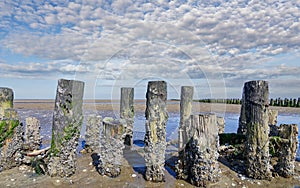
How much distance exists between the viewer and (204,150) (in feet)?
21.5

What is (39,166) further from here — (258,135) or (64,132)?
(258,135)

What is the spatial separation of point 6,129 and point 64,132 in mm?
2140

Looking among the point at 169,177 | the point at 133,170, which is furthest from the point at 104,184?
the point at 169,177

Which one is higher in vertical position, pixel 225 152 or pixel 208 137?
pixel 208 137

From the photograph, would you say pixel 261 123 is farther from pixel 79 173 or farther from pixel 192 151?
pixel 79 173

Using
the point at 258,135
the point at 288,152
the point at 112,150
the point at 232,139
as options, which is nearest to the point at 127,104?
the point at 112,150

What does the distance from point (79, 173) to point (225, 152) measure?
4.91 meters

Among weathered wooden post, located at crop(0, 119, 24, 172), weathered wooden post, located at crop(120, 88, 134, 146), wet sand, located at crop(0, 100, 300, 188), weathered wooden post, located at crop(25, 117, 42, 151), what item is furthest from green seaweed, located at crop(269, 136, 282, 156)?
weathered wooden post, located at crop(25, 117, 42, 151)

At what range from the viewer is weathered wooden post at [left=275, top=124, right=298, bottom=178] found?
7.27m

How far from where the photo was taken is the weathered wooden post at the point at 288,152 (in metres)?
7.27

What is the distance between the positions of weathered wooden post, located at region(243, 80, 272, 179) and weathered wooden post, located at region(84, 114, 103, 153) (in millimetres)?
5270

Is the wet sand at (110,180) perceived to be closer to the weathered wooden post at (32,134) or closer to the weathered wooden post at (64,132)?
the weathered wooden post at (64,132)

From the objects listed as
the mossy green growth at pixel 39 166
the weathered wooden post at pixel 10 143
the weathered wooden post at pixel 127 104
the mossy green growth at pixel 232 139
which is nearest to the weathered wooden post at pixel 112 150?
the mossy green growth at pixel 39 166

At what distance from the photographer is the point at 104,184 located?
666 centimetres
